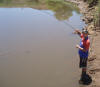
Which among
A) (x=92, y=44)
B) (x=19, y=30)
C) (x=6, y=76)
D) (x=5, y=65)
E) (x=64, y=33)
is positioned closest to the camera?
(x=6, y=76)

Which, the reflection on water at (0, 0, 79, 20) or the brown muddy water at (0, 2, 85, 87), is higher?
the reflection on water at (0, 0, 79, 20)

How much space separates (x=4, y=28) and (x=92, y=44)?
258 inches

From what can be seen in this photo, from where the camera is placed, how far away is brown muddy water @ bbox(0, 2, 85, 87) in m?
6.88

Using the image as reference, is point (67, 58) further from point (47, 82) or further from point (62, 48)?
point (47, 82)

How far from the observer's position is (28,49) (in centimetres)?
960

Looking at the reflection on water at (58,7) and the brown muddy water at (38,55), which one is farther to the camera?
the reflection on water at (58,7)

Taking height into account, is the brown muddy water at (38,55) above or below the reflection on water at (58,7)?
below

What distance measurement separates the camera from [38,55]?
29.2 feet

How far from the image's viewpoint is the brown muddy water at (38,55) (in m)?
6.88

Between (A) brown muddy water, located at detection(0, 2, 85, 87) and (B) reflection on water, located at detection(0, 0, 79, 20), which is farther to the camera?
(B) reflection on water, located at detection(0, 0, 79, 20)

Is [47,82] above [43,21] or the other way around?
the other way around

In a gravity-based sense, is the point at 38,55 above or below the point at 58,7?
below


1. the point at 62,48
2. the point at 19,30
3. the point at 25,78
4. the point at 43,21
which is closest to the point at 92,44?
the point at 62,48

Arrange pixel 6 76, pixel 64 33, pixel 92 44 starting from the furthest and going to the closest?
pixel 64 33 < pixel 92 44 < pixel 6 76
